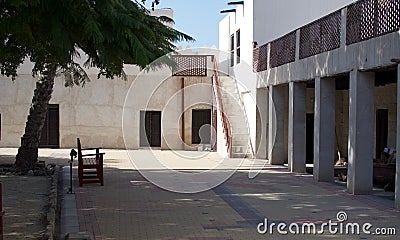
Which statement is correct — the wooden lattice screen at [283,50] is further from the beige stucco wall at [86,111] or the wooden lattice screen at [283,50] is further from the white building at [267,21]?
the beige stucco wall at [86,111]

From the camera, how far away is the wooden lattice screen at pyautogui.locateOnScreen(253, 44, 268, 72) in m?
20.3

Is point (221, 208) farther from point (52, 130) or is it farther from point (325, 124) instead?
point (52, 130)

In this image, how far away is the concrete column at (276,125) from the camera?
63.4ft

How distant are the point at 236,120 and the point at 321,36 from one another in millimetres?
7782

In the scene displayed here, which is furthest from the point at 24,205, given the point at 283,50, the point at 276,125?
the point at 276,125

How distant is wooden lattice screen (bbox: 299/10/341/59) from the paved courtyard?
11.5 ft

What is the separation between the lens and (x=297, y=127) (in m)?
16.8

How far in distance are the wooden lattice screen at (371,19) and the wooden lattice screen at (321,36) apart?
28.3 inches

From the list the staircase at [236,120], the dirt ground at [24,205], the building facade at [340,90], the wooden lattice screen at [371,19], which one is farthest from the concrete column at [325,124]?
the dirt ground at [24,205]

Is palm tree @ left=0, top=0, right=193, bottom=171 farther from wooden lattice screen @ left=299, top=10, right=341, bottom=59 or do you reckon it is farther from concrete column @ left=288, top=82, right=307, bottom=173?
concrete column @ left=288, top=82, right=307, bottom=173

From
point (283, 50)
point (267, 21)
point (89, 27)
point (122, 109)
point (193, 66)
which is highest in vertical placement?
point (267, 21)

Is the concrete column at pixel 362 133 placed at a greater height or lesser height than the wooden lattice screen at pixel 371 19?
lesser

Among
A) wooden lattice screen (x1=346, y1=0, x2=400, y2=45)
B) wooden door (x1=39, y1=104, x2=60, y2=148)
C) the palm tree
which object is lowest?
wooden door (x1=39, y1=104, x2=60, y2=148)

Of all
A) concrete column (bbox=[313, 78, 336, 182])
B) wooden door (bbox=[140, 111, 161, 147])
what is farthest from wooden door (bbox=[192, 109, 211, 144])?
concrete column (bbox=[313, 78, 336, 182])
